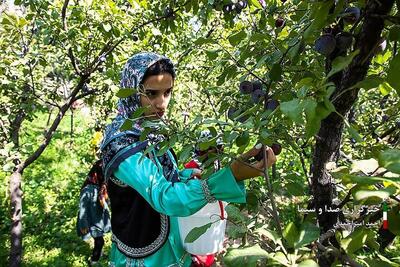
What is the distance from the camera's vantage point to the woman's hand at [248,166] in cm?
92

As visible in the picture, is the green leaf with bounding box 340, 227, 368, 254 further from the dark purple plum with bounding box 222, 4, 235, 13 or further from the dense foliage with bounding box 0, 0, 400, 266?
the dark purple plum with bounding box 222, 4, 235, 13

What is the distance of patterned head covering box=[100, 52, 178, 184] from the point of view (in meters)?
1.25

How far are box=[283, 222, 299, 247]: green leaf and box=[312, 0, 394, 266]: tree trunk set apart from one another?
9.4 inches

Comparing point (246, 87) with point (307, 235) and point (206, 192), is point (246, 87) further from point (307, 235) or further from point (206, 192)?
point (307, 235)

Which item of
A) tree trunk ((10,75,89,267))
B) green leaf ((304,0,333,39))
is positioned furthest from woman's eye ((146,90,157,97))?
tree trunk ((10,75,89,267))

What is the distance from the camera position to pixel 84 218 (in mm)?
3455

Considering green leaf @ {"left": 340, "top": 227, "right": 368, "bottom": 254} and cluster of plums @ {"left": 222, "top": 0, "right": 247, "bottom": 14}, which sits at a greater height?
cluster of plums @ {"left": 222, "top": 0, "right": 247, "bottom": 14}

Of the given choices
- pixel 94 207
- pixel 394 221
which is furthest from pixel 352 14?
pixel 94 207

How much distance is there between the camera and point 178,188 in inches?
42.0

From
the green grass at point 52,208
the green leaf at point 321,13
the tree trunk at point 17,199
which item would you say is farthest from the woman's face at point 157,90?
the tree trunk at point 17,199

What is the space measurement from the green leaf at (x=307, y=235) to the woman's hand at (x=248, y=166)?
251 mm

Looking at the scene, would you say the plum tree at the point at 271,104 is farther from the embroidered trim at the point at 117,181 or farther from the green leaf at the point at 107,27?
the green leaf at the point at 107,27

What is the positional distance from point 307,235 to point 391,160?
0.25m

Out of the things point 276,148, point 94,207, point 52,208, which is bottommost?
point 52,208
